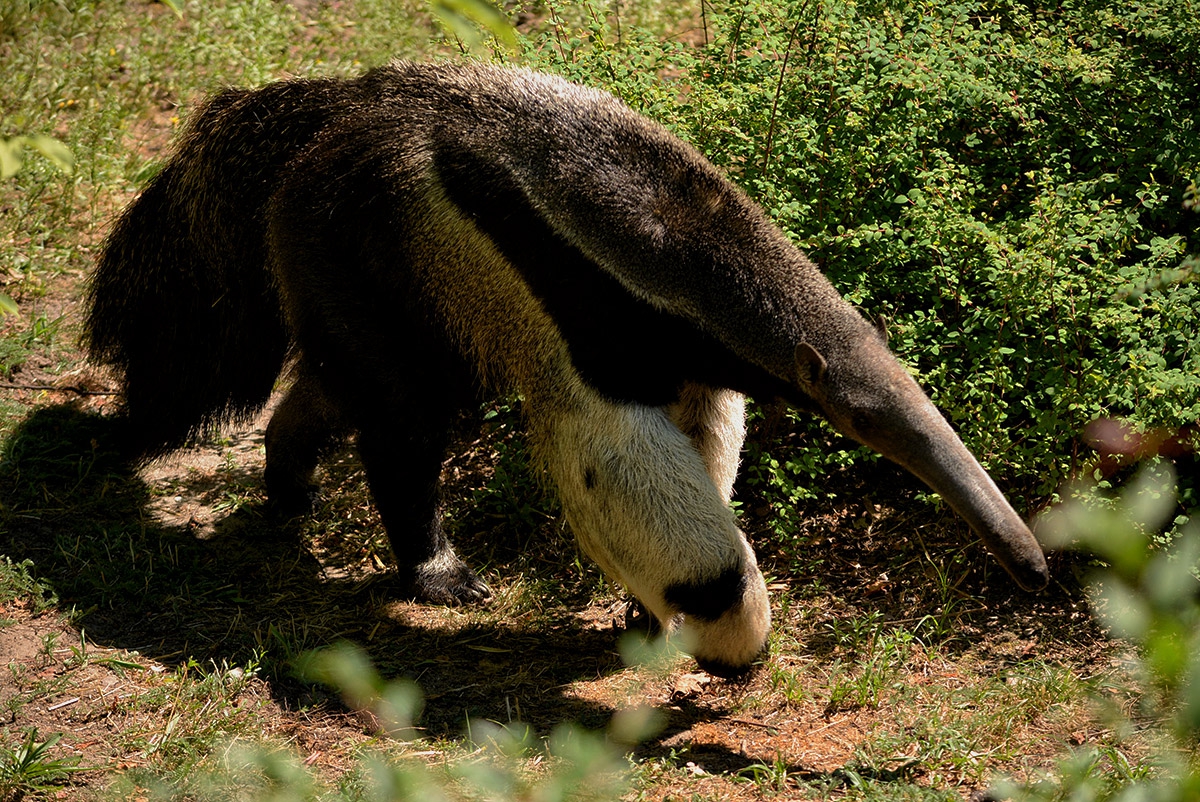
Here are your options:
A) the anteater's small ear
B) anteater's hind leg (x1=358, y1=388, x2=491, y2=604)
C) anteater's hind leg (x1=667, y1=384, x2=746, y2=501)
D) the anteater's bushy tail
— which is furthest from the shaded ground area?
the anteater's small ear

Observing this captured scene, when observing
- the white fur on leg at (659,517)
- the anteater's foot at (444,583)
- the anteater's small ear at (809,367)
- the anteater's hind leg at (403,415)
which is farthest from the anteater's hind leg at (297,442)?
the anteater's small ear at (809,367)

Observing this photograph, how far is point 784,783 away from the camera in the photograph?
3.93 meters

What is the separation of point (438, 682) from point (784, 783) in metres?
1.55

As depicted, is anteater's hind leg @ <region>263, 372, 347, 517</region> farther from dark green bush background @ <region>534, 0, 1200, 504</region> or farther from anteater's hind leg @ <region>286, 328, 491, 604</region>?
dark green bush background @ <region>534, 0, 1200, 504</region>

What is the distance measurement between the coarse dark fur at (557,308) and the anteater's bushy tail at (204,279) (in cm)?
2

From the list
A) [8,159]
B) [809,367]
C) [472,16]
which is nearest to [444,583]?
[809,367]

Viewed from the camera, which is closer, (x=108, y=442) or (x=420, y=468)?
(x=420, y=468)

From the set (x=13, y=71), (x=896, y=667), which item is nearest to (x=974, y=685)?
(x=896, y=667)

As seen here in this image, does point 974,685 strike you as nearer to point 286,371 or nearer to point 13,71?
point 286,371

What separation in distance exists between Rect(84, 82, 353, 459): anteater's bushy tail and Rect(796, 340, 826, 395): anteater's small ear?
2268 mm

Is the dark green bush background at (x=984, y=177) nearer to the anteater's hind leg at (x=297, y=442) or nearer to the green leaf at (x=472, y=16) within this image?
the anteater's hind leg at (x=297, y=442)

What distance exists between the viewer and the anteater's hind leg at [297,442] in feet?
18.4

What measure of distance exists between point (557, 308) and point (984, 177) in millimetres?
2864

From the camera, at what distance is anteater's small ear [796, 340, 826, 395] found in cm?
384
